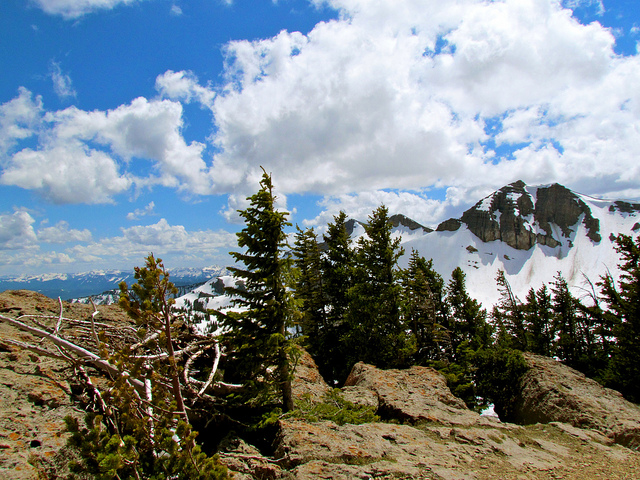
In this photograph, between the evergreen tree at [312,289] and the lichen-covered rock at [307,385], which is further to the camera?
the evergreen tree at [312,289]

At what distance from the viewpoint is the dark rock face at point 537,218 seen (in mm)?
186000

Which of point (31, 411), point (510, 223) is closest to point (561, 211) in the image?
point (510, 223)

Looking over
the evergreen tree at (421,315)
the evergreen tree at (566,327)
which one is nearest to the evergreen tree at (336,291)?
the evergreen tree at (421,315)

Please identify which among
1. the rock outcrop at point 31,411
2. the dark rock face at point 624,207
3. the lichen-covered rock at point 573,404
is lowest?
the lichen-covered rock at point 573,404

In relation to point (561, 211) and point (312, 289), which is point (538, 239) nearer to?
point (561, 211)

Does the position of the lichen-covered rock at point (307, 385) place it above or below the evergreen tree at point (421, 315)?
below

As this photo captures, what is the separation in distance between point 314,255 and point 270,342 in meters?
16.5

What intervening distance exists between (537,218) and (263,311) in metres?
235

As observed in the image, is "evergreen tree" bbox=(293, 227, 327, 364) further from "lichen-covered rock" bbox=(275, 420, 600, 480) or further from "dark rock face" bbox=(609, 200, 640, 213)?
"dark rock face" bbox=(609, 200, 640, 213)

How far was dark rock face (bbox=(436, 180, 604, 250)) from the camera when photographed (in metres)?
186

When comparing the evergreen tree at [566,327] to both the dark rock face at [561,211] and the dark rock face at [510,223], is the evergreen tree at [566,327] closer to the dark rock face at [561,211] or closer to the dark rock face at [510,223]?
the dark rock face at [510,223]

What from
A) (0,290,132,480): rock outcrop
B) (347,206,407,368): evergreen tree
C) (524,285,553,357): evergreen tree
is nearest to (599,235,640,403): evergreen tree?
(524,285,553,357): evergreen tree

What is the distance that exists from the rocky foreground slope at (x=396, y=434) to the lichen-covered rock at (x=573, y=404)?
48mm

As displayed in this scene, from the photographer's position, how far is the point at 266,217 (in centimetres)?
992
